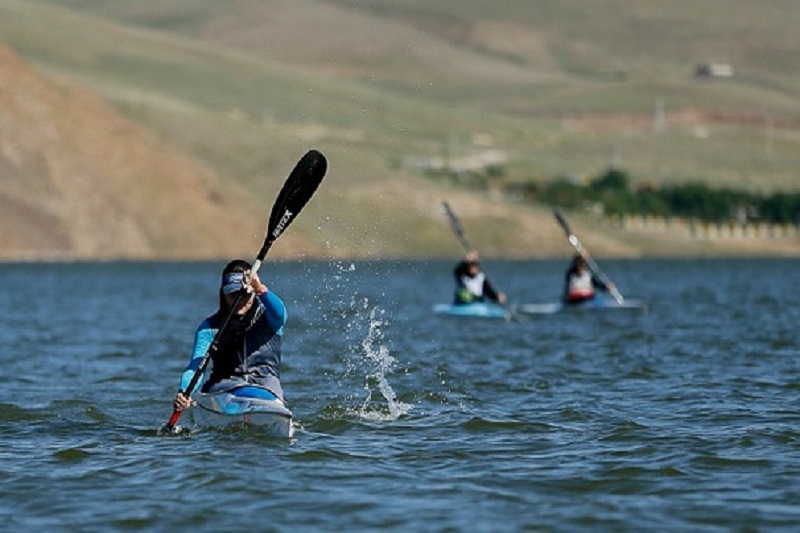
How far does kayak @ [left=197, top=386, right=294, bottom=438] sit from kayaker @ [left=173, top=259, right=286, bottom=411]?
97 millimetres

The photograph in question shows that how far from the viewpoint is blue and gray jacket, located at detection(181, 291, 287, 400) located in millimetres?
18906

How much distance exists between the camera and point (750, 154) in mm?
164500

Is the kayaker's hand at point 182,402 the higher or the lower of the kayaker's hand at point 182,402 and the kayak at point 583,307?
the lower

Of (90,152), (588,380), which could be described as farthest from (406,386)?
(90,152)

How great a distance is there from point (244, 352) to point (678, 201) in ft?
385

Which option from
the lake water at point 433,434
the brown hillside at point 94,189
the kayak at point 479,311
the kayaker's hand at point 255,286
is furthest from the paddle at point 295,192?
the brown hillside at point 94,189

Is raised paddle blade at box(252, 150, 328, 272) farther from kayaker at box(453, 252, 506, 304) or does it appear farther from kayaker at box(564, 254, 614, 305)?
kayaker at box(564, 254, 614, 305)

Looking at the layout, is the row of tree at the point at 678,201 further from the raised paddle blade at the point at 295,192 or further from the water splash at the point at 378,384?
the raised paddle blade at the point at 295,192

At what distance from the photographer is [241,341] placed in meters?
19.1

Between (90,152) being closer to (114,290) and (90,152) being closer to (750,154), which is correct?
(114,290)

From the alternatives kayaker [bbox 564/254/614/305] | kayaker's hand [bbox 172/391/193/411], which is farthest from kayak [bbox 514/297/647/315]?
kayaker's hand [bbox 172/391/193/411]

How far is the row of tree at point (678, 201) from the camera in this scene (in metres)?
133

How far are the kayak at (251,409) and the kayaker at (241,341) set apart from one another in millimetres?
97

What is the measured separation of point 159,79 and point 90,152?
6930 centimetres
